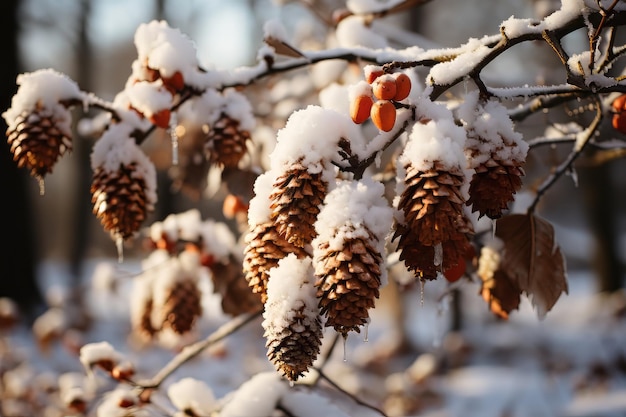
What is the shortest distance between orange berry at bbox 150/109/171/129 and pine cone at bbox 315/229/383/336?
0.59 m

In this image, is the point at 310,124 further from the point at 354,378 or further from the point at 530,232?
the point at 354,378

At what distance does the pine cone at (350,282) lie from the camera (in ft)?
2.67

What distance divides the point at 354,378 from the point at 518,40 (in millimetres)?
4460

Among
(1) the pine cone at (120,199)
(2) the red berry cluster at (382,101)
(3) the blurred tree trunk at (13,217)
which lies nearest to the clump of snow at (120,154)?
(1) the pine cone at (120,199)

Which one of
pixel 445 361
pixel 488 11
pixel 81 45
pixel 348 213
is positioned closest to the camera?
pixel 348 213

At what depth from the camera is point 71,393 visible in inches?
68.2

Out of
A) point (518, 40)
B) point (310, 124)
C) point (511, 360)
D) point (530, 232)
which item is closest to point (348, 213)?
point (310, 124)

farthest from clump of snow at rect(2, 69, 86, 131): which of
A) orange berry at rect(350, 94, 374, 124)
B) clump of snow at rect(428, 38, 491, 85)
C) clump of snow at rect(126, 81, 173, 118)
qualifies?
clump of snow at rect(428, 38, 491, 85)

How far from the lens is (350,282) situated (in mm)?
808

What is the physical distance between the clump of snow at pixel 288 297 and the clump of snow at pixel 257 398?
1.48 ft

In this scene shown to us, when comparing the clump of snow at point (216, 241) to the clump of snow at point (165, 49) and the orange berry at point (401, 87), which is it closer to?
the clump of snow at point (165, 49)

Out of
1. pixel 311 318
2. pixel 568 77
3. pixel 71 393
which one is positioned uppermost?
pixel 568 77

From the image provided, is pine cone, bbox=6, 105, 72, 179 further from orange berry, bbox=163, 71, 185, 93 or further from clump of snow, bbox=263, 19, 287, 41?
clump of snow, bbox=263, 19, 287, 41

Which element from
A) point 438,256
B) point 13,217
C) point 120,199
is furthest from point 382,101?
point 13,217
